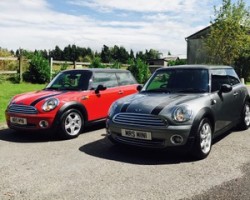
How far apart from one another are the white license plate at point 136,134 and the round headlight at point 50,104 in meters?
1.91

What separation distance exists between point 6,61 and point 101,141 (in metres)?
15.9

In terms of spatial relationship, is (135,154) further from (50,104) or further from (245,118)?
(245,118)

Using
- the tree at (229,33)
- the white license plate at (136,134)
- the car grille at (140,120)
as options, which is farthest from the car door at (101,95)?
the tree at (229,33)

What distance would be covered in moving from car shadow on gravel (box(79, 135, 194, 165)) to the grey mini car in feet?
0.77

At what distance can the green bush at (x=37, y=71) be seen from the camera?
19.9 m

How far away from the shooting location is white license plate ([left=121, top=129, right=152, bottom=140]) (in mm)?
5244

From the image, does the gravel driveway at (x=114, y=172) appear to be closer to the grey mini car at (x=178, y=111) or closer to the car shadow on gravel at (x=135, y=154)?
the car shadow on gravel at (x=135, y=154)

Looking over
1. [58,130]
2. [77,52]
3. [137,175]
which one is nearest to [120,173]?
[137,175]

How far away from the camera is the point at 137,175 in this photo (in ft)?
15.2

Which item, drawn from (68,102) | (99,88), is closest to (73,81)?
(99,88)

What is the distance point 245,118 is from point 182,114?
310 cm

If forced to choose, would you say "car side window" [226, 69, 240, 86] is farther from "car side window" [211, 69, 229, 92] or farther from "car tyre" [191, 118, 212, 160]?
"car tyre" [191, 118, 212, 160]

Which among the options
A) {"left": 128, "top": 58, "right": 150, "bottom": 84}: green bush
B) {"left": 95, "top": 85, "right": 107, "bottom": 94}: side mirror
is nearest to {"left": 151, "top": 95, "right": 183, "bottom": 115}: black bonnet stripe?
{"left": 95, "top": 85, "right": 107, "bottom": 94}: side mirror

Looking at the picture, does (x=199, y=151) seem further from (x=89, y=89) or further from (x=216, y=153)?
(x=89, y=89)
